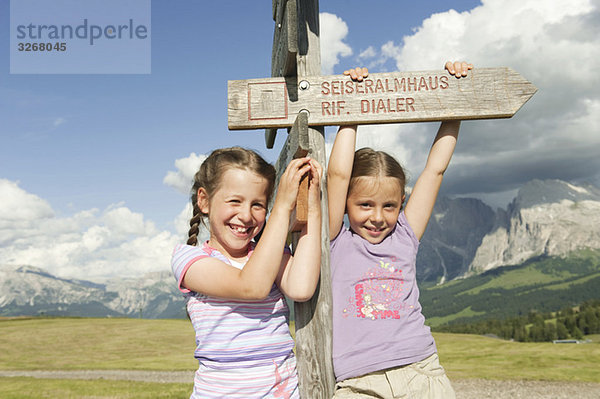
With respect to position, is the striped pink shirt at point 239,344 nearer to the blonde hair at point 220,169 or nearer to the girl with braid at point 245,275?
the girl with braid at point 245,275

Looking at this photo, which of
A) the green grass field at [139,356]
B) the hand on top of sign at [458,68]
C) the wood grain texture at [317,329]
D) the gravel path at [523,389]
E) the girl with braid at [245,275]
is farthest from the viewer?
the green grass field at [139,356]

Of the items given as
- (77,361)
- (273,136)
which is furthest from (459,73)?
(77,361)

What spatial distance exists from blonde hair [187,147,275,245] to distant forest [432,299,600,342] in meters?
162

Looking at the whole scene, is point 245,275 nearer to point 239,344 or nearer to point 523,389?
point 239,344

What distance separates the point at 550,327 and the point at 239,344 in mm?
169465

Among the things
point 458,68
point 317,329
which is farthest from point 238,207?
point 458,68

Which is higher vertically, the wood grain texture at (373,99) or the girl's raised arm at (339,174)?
the wood grain texture at (373,99)

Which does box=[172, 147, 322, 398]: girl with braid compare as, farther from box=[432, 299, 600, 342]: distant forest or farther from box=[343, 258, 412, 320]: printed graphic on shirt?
box=[432, 299, 600, 342]: distant forest

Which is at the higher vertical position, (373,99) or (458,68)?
(458,68)

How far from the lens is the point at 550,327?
146125 mm

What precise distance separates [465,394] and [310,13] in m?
21.0

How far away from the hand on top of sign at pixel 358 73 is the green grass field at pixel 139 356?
19724mm

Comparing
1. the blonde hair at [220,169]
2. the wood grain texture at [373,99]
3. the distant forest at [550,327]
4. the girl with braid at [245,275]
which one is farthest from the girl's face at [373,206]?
the distant forest at [550,327]

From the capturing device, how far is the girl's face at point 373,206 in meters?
4.03
